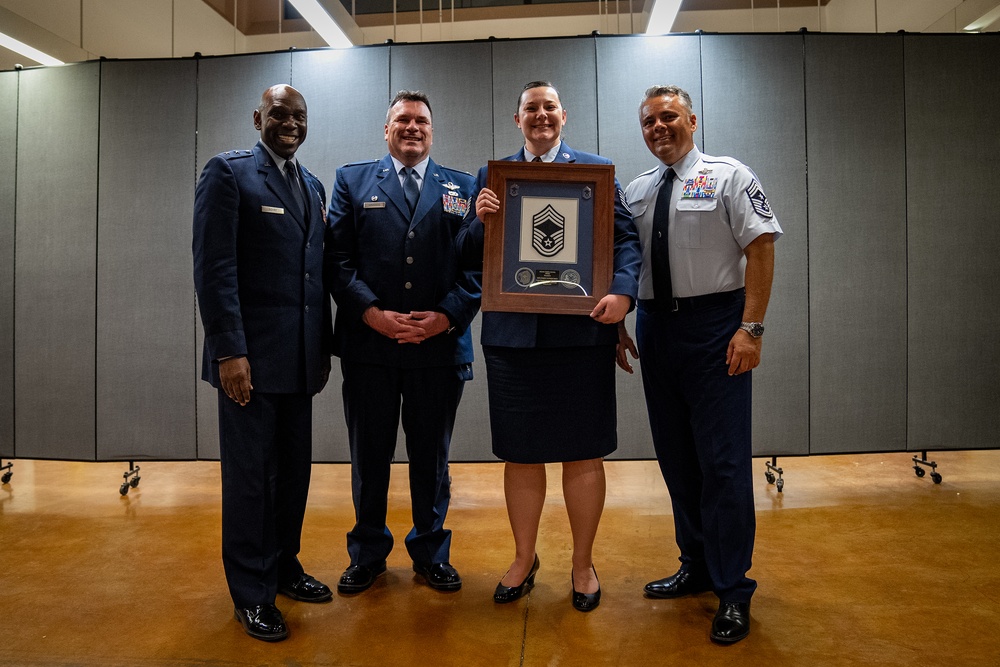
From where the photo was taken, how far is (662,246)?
234cm

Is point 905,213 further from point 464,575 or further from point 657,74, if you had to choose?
point 464,575

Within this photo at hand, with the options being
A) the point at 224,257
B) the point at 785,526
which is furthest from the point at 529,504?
the point at 785,526

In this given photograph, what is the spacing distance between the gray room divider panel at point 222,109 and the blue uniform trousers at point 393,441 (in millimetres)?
2134

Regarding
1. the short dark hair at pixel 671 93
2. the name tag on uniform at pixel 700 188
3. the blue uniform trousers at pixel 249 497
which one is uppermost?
the short dark hair at pixel 671 93

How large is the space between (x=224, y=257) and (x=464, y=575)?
61.4 inches

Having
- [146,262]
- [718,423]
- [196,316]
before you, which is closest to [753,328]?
[718,423]

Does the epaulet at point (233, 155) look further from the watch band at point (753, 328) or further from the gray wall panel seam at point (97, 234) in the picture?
the gray wall panel seam at point (97, 234)

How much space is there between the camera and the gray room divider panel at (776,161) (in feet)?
13.6

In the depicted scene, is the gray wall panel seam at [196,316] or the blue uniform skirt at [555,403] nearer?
the blue uniform skirt at [555,403]

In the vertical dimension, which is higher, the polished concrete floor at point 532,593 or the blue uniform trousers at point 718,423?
the blue uniform trousers at point 718,423

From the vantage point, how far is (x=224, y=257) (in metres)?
2.17

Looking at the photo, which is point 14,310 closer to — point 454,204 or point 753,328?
point 454,204

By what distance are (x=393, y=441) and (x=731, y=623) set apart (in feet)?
4.48

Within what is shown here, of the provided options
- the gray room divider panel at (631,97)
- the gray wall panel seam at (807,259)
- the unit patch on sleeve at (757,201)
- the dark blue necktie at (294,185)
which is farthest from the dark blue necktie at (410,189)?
the gray wall panel seam at (807,259)
